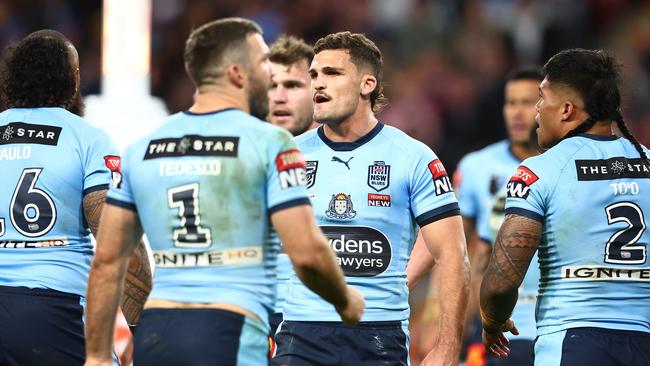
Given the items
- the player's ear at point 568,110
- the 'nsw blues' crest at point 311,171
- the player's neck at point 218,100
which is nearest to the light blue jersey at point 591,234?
the player's ear at point 568,110

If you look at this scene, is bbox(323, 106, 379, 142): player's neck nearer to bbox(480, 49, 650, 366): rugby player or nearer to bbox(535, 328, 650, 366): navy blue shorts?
bbox(480, 49, 650, 366): rugby player

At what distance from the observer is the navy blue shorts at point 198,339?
17.2 ft

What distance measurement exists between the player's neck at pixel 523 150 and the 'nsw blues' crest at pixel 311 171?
11.9 feet

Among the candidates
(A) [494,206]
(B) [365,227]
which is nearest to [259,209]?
(B) [365,227]

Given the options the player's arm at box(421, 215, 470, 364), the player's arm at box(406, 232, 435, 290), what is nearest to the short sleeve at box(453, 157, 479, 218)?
the player's arm at box(406, 232, 435, 290)

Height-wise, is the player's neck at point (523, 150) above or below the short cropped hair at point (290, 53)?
below

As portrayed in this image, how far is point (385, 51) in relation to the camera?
682 inches

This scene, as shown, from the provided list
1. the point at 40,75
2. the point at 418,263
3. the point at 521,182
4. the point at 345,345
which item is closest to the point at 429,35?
the point at 418,263

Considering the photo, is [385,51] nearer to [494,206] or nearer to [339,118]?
[494,206]

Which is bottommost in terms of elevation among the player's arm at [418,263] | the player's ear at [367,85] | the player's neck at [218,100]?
the player's arm at [418,263]

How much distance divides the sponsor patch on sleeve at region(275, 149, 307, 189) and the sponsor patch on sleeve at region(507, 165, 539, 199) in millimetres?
1413

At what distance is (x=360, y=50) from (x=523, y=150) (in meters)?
3.33

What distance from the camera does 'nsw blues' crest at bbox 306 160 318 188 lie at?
23.3 ft

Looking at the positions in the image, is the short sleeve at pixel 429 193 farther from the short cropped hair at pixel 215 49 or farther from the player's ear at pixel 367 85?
the short cropped hair at pixel 215 49
